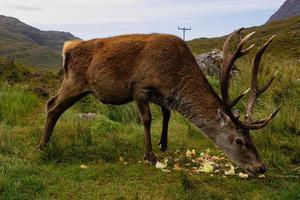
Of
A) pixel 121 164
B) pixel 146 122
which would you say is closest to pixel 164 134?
pixel 146 122

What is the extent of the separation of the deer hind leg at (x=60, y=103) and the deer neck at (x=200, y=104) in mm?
1826

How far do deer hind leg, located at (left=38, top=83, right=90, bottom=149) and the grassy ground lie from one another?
180 millimetres

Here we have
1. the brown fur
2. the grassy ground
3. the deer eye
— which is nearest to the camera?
the grassy ground

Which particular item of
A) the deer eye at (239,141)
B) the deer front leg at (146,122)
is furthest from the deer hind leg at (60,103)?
the deer eye at (239,141)

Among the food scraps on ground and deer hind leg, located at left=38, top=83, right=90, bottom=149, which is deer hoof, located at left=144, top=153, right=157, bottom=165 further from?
deer hind leg, located at left=38, top=83, right=90, bottom=149

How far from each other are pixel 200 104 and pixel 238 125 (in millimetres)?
750

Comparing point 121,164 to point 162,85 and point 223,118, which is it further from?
point 223,118

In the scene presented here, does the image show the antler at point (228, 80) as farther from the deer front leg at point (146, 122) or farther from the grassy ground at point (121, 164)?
the deer front leg at point (146, 122)

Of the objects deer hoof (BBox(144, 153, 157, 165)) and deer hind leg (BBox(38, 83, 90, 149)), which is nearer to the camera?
deer hoof (BBox(144, 153, 157, 165))

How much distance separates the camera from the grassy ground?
6992 millimetres

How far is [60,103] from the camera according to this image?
9.15m

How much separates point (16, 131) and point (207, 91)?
14.4ft

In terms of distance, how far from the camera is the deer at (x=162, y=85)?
25.0ft

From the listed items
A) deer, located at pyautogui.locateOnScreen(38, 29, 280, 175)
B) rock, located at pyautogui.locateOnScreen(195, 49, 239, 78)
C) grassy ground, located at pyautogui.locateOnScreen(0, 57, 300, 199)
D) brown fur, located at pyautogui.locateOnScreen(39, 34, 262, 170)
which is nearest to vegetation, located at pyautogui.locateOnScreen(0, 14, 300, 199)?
grassy ground, located at pyautogui.locateOnScreen(0, 57, 300, 199)
